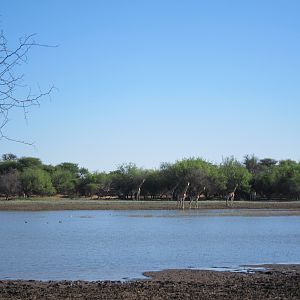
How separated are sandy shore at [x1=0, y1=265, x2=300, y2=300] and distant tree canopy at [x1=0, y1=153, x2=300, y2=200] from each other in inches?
3645

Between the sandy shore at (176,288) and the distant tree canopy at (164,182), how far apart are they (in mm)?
92587

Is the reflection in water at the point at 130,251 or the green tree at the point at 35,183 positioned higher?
the green tree at the point at 35,183

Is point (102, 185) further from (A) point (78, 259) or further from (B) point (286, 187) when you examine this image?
(A) point (78, 259)

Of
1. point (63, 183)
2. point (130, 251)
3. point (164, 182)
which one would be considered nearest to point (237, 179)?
point (164, 182)

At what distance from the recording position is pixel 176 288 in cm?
1884

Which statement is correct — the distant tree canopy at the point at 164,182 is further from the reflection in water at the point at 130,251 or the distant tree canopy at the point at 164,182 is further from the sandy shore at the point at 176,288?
the sandy shore at the point at 176,288

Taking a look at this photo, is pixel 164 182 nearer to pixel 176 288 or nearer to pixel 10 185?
pixel 10 185

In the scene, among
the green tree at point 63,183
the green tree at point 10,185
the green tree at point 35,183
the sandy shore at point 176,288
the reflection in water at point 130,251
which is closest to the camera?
the sandy shore at point 176,288

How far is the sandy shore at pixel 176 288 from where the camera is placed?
17.0 m

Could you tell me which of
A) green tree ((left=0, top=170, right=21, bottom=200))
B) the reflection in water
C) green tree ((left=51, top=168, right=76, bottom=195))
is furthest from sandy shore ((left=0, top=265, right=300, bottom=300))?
green tree ((left=51, top=168, right=76, bottom=195))

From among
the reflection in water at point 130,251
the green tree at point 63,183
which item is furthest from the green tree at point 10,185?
the reflection in water at point 130,251

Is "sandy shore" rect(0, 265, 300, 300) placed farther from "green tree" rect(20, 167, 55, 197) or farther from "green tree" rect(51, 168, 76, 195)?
"green tree" rect(51, 168, 76, 195)

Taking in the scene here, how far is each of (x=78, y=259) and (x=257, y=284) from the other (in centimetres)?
1229

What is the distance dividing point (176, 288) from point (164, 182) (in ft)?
368
